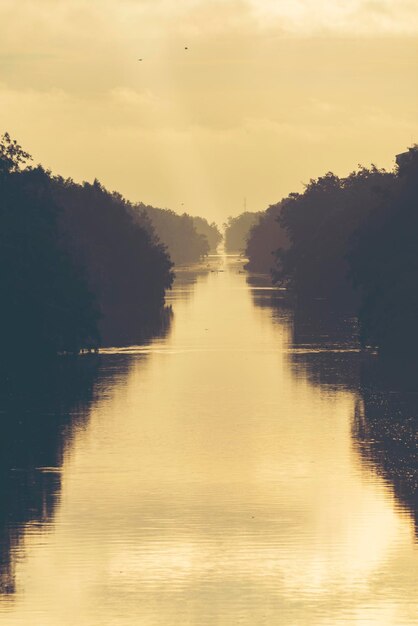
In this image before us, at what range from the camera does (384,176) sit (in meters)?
148

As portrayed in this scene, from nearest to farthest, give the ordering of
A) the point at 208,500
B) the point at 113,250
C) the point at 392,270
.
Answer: the point at 208,500, the point at 392,270, the point at 113,250

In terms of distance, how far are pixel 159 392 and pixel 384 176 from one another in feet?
324

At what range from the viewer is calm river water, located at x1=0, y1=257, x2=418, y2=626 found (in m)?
22.1

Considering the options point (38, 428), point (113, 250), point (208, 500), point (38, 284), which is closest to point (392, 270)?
point (38, 284)

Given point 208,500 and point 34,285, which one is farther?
point 34,285

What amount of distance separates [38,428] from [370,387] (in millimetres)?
14933

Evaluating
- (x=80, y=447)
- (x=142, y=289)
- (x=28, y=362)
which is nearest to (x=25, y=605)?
(x=80, y=447)

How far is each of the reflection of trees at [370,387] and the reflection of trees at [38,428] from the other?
22.0 feet

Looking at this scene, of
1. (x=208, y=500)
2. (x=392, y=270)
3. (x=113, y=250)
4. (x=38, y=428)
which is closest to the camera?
(x=208, y=500)

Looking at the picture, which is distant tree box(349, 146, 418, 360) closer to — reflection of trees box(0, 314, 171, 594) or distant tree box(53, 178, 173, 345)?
reflection of trees box(0, 314, 171, 594)

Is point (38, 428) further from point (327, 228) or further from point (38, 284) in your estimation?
point (327, 228)

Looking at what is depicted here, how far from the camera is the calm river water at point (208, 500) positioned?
22.1 m

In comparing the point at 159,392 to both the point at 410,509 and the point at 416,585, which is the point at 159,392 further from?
the point at 416,585

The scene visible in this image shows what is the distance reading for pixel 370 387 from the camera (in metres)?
53.5
